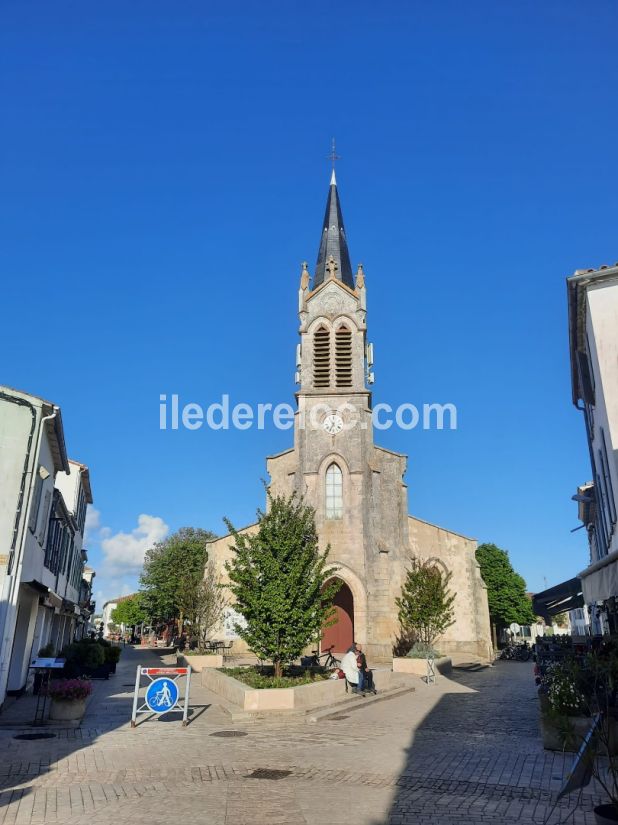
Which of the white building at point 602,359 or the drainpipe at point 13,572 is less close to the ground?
the white building at point 602,359

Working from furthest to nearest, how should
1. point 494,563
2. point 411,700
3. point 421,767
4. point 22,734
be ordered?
point 494,563 < point 411,700 < point 22,734 < point 421,767

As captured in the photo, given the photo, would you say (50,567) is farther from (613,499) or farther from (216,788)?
(613,499)

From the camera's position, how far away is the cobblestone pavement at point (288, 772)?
22.6ft

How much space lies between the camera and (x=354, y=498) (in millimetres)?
29984

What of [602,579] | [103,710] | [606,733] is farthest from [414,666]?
[606,733]

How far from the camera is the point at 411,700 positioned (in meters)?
17.2

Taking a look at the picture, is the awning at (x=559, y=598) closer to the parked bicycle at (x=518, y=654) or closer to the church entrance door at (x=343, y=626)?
the church entrance door at (x=343, y=626)

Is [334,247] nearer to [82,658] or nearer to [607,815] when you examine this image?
[82,658]

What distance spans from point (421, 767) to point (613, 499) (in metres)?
8.01

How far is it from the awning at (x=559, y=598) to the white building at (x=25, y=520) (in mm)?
12844

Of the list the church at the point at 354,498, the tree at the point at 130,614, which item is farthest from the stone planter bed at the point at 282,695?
the tree at the point at 130,614

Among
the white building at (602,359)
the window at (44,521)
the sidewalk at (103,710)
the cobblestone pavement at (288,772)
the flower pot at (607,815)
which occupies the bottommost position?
the cobblestone pavement at (288,772)

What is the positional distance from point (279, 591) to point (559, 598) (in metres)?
7.39

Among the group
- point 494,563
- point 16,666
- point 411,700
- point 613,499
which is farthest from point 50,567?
point 494,563
